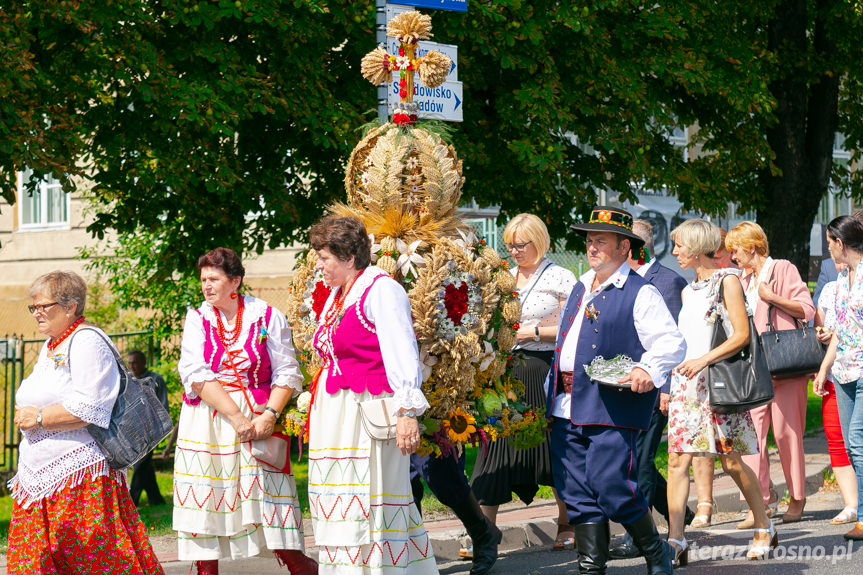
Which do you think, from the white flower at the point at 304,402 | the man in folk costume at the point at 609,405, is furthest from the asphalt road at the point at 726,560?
the white flower at the point at 304,402

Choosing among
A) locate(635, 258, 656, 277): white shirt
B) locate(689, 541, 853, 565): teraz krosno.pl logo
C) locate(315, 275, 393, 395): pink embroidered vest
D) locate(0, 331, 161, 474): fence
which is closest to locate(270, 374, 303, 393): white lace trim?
locate(315, 275, 393, 395): pink embroidered vest

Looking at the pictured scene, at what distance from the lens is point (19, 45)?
36.1ft

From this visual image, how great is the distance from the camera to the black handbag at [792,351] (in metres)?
8.93

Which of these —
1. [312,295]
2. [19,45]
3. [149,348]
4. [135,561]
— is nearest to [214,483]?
[135,561]

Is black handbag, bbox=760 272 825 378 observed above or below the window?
below

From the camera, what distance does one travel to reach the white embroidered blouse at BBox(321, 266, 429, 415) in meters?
5.56

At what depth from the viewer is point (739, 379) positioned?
7.34 metres

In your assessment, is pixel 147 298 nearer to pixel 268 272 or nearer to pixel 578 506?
pixel 268 272

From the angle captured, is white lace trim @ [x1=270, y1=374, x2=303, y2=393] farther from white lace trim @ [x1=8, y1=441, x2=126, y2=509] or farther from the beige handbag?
white lace trim @ [x1=8, y1=441, x2=126, y2=509]

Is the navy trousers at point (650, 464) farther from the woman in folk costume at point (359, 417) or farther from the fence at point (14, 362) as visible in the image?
the fence at point (14, 362)

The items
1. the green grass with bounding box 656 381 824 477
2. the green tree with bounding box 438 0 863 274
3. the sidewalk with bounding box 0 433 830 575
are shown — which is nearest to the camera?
the sidewalk with bounding box 0 433 830 575

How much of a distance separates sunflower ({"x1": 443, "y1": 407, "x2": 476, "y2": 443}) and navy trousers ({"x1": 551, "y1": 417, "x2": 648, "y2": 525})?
563 millimetres

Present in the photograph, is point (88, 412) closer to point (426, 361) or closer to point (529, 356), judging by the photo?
point (426, 361)

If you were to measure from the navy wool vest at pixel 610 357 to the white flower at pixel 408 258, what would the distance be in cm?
96
